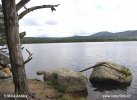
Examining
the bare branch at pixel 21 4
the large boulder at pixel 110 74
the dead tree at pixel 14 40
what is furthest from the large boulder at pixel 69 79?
the bare branch at pixel 21 4

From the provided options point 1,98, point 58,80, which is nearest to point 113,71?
point 58,80

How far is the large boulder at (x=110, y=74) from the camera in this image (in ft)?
101

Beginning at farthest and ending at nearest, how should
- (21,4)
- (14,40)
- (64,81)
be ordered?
(64,81) < (21,4) < (14,40)

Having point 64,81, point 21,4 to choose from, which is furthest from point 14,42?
point 64,81

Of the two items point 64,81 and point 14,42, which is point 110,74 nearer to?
point 64,81

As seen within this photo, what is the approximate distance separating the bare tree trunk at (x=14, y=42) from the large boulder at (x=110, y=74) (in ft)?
61.6

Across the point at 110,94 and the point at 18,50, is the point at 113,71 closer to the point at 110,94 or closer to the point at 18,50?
the point at 110,94

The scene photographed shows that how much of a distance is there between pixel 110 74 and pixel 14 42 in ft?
64.9

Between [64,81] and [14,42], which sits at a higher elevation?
[14,42]

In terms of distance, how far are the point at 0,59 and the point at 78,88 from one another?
1267 cm

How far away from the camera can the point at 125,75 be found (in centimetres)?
3200

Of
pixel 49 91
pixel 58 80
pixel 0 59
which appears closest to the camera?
pixel 49 91

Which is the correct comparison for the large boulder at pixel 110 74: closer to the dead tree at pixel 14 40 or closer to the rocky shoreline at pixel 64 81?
the rocky shoreline at pixel 64 81

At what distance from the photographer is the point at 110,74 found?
30.5 meters
